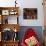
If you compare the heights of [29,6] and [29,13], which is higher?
[29,6]

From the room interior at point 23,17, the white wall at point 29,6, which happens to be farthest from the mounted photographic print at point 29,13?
the white wall at point 29,6

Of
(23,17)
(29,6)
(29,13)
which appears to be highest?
(29,6)

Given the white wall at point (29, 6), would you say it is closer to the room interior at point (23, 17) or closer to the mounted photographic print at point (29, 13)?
the room interior at point (23, 17)

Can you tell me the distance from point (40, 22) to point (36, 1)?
0.72m

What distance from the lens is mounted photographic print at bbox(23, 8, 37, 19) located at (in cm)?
514

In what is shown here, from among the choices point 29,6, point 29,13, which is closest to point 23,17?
point 29,13

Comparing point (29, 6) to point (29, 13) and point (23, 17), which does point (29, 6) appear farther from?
point (23, 17)

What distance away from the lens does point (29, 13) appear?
5.16 meters

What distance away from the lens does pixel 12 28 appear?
5102 mm

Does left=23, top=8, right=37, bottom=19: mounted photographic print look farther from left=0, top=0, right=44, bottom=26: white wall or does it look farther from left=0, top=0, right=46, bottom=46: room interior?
left=0, top=0, right=44, bottom=26: white wall

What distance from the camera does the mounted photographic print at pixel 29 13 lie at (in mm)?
5137

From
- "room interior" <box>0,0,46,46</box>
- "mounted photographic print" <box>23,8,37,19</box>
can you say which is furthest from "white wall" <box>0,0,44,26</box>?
"mounted photographic print" <box>23,8,37,19</box>

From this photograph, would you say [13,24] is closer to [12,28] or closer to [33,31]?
[12,28]

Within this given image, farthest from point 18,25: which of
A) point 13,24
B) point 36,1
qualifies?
point 36,1
